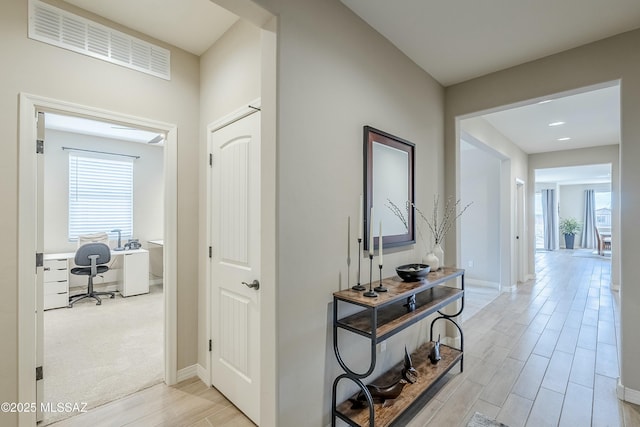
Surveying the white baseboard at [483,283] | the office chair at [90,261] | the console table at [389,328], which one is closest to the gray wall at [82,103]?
the console table at [389,328]

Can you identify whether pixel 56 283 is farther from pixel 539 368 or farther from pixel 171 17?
pixel 539 368

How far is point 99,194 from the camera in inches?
203

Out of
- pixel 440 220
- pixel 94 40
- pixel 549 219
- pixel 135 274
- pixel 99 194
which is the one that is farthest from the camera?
pixel 549 219

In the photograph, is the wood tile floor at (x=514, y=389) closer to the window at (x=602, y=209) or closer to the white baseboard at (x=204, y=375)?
the white baseboard at (x=204, y=375)

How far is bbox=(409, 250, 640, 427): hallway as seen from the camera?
6.66 feet

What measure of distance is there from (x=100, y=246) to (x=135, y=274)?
72 cm

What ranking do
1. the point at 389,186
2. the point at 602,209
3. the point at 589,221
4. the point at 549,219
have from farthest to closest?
the point at 549,219 → the point at 589,221 → the point at 602,209 → the point at 389,186

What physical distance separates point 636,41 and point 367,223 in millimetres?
2465

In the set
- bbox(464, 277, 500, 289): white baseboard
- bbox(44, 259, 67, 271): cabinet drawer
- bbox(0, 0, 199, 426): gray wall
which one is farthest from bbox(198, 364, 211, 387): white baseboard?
bbox(464, 277, 500, 289): white baseboard

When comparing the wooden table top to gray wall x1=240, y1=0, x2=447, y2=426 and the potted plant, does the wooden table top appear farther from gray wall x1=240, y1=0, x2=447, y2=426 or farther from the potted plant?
the potted plant

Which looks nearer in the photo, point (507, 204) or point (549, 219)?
point (507, 204)

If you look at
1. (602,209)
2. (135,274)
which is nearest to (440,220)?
(135,274)

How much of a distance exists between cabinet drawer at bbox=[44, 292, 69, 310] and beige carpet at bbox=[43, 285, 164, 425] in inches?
3.5

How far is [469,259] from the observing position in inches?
230
